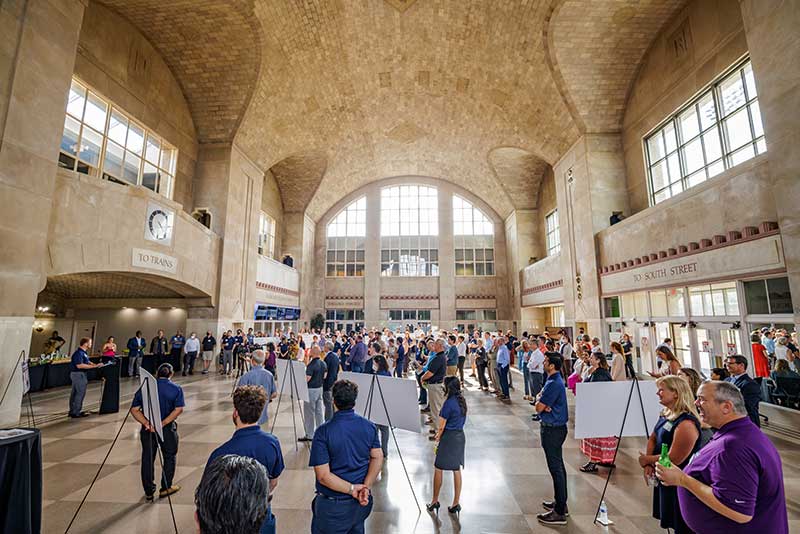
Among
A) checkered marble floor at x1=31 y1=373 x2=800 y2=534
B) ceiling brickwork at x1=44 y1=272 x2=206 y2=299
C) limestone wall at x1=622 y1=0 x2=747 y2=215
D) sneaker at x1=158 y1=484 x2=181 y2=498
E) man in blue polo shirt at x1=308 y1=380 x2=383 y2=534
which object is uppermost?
limestone wall at x1=622 y1=0 x2=747 y2=215

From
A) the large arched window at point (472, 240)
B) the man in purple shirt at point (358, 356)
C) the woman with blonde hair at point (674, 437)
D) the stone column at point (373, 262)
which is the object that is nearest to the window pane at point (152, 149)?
the man in purple shirt at point (358, 356)

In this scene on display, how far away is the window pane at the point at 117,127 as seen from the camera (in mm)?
10555

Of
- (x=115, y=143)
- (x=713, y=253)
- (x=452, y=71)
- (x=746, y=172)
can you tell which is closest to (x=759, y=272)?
(x=713, y=253)

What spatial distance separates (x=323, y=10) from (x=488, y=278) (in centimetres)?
1848

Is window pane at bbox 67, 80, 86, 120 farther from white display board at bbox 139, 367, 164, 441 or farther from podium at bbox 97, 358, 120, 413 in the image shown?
white display board at bbox 139, 367, 164, 441

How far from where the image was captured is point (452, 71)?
50.9ft

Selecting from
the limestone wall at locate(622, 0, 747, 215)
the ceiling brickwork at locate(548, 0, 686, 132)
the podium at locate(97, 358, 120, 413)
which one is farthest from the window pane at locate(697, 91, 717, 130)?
the podium at locate(97, 358, 120, 413)

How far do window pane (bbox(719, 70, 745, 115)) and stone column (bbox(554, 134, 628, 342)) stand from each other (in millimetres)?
4282

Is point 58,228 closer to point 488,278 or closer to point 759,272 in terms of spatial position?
point 759,272

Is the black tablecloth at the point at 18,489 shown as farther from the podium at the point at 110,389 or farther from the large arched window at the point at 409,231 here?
the large arched window at the point at 409,231

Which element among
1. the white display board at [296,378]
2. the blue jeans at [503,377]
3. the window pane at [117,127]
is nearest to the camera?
the white display board at [296,378]

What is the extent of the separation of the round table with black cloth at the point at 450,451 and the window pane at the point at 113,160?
11.8 m

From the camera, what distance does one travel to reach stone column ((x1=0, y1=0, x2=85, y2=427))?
643cm

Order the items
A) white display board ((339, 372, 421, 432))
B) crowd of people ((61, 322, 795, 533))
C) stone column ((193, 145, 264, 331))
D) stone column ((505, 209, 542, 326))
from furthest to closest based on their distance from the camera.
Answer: stone column ((505, 209, 542, 326)) < stone column ((193, 145, 264, 331)) < white display board ((339, 372, 421, 432)) < crowd of people ((61, 322, 795, 533))
